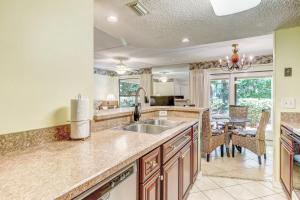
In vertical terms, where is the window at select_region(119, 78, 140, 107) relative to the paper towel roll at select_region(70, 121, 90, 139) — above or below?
above

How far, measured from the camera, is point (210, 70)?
568cm

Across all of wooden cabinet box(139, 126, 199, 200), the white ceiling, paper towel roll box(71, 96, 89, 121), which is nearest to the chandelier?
the white ceiling

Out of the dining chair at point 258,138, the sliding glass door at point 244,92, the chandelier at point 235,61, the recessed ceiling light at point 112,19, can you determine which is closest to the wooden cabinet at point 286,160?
the dining chair at point 258,138

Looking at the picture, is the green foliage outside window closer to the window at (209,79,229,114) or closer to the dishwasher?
the window at (209,79,229,114)

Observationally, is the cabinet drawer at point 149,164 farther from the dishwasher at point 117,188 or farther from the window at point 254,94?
the window at point 254,94

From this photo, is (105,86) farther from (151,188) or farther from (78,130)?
(151,188)

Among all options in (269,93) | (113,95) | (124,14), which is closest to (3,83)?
(124,14)

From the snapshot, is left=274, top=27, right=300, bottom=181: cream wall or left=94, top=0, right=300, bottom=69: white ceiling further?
left=274, top=27, right=300, bottom=181: cream wall

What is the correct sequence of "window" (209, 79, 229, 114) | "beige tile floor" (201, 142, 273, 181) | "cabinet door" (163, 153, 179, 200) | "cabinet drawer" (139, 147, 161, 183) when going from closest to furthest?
"cabinet drawer" (139, 147, 161, 183) → "cabinet door" (163, 153, 179, 200) → "beige tile floor" (201, 142, 273, 181) → "window" (209, 79, 229, 114)

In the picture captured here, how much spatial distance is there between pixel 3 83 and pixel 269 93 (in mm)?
5861

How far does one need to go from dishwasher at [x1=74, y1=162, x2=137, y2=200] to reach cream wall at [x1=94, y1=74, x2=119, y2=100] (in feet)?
19.4

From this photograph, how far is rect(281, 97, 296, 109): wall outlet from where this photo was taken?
232cm

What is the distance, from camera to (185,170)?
1.95 m

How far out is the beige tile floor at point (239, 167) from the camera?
2.80 metres
